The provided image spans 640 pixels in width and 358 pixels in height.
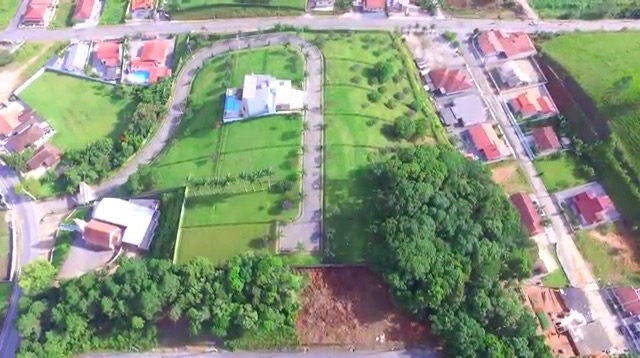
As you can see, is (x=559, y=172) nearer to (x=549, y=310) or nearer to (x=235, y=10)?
(x=549, y=310)

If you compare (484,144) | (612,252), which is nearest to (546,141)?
(484,144)

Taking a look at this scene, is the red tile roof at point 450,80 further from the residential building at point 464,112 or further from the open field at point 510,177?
the open field at point 510,177

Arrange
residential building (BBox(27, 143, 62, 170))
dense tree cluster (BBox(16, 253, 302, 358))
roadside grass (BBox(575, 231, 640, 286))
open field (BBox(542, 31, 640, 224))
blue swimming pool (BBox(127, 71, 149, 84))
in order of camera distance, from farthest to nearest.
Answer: blue swimming pool (BBox(127, 71, 149, 84))
residential building (BBox(27, 143, 62, 170))
open field (BBox(542, 31, 640, 224))
roadside grass (BBox(575, 231, 640, 286))
dense tree cluster (BBox(16, 253, 302, 358))

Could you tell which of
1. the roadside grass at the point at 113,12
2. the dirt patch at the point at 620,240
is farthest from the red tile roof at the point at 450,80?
the roadside grass at the point at 113,12

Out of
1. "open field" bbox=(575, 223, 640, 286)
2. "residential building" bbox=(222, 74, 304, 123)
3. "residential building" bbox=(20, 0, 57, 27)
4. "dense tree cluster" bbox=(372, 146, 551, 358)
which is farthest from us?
"residential building" bbox=(20, 0, 57, 27)

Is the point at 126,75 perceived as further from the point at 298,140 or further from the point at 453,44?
the point at 453,44

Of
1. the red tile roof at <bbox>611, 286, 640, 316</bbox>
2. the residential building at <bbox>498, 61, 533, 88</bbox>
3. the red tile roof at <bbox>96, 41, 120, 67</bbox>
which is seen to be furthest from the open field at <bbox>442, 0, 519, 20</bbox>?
the red tile roof at <bbox>96, 41, 120, 67</bbox>

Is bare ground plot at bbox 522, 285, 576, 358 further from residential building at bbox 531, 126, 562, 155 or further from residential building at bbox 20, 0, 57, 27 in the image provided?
residential building at bbox 20, 0, 57, 27
